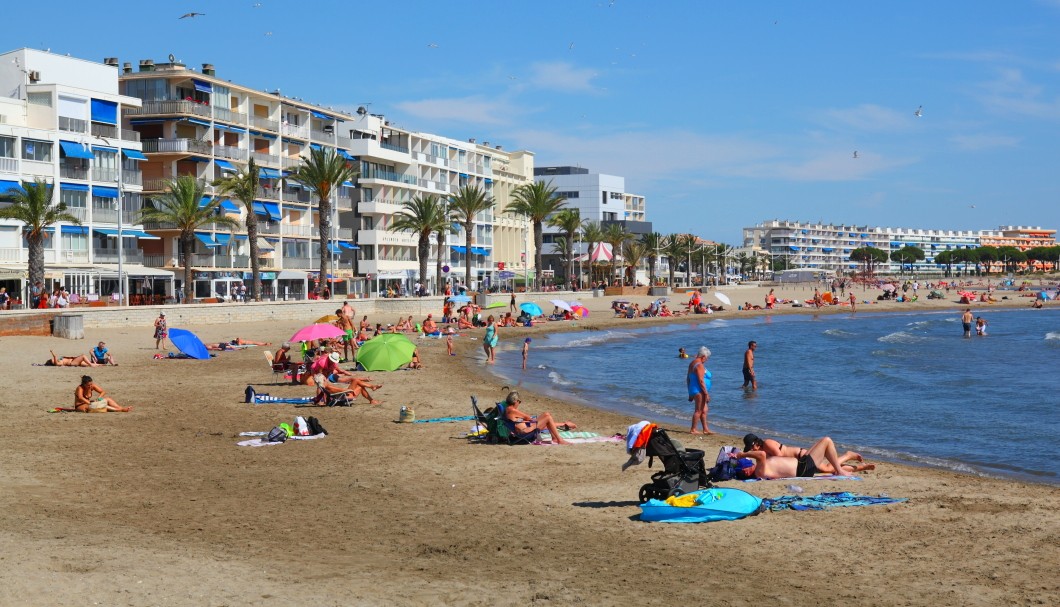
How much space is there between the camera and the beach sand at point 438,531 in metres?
7.37

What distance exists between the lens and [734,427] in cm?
1881

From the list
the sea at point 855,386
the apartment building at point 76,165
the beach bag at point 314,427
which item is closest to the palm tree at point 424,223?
the apartment building at point 76,165

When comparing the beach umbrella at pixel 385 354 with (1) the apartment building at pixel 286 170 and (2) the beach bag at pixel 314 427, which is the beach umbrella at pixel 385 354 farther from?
(1) the apartment building at pixel 286 170

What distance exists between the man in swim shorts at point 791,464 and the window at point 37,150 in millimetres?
43309

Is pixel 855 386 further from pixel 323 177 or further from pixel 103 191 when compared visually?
pixel 103 191

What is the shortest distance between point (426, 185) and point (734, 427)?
62670 mm

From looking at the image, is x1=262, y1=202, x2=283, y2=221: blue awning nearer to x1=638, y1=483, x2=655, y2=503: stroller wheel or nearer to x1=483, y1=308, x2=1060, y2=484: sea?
x1=483, y1=308, x2=1060, y2=484: sea

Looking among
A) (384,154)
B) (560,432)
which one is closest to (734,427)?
(560,432)

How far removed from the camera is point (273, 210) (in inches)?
2441

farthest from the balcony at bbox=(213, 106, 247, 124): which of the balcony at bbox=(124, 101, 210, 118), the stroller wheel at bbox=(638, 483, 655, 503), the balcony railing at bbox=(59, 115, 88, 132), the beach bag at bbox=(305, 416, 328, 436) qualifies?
the stroller wheel at bbox=(638, 483, 655, 503)

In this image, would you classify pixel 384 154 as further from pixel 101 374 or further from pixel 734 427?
pixel 734 427

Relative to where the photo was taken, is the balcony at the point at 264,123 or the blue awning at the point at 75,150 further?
the balcony at the point at 264,123

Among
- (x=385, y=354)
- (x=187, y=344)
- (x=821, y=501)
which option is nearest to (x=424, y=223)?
(x=187, y=344)

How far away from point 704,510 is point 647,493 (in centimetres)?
81
